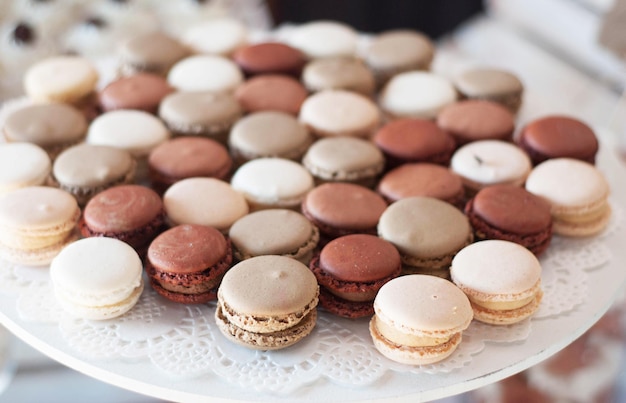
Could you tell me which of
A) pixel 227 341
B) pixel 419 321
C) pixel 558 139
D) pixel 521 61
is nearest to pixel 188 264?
pixel 227 341

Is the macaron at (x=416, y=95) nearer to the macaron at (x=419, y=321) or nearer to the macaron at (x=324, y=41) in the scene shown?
the macaron at (x=324, y=41)

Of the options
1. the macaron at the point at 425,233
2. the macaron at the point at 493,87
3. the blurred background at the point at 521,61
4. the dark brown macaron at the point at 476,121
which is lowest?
the blurred background at the point at 521,61

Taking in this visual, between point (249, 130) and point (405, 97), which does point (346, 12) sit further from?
point (249, 130)

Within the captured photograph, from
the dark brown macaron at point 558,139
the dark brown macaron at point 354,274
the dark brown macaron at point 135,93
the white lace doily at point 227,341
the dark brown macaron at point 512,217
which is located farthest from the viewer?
the dark brown macaron at point 135,93

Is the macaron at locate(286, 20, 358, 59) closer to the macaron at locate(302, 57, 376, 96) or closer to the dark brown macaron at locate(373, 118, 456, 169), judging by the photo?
the macaron at locate(302, 57, 376, 96)

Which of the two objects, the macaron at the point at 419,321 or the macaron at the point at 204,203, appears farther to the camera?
the macaron at the point at 204,203

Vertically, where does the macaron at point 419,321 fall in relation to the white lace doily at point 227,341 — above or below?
above

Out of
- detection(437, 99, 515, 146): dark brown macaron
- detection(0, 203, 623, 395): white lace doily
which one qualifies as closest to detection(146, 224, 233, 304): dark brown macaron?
detection(0, 203, 623, 395): white lace doily

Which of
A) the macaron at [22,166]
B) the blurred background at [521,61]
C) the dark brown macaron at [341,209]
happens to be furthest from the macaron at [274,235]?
the blurred background at [521,61]
